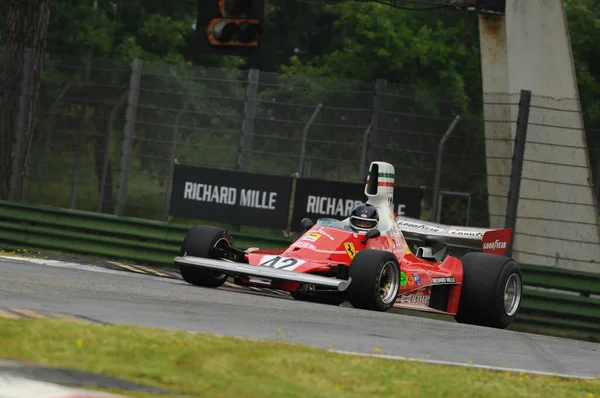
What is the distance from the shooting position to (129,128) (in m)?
17.5

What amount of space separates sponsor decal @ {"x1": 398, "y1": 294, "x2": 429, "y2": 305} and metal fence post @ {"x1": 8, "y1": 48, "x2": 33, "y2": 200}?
7086 mm

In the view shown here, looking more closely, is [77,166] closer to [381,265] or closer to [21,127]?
[21,127]

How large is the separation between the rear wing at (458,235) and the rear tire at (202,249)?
202 centimetres

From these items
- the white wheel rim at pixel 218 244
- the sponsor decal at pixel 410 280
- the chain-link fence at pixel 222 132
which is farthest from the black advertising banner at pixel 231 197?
the sponsor decal at pixel 410 280

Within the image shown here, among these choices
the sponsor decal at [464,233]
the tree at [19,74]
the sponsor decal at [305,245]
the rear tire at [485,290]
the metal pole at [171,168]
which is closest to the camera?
the sponsor decal at [305,245]

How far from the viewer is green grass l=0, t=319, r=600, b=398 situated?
6.85 m

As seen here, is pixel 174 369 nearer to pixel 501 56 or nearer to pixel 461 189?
pixel 461 189

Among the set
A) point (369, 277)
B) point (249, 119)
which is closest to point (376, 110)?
point (249, 119)

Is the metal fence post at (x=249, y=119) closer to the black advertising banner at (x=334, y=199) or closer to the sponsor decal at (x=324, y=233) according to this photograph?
the black advertising banner at (x=334, y=199)

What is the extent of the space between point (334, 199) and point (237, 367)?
9398 mm

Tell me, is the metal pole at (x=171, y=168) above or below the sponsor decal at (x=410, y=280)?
above

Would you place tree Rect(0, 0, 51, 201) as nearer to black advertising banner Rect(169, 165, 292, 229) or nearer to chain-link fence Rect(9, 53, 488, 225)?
chain-link fence Rect(9, 53, 488, 225)

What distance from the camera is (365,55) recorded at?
3875 centimetres

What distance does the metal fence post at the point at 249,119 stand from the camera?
1686 centimetres
